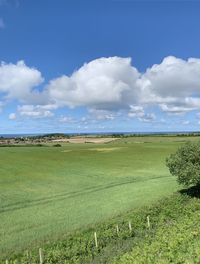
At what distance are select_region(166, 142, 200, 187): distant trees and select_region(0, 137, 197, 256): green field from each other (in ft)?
10.4

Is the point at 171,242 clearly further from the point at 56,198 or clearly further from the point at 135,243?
the point at 56,198

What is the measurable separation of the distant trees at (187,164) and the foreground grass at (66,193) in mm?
3297

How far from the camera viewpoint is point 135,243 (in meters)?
26.4

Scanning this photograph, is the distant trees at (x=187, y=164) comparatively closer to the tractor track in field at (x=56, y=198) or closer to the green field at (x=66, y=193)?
the green field at (x=66, y=193)

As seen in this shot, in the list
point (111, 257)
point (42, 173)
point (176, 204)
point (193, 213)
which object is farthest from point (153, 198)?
point (42, 173)

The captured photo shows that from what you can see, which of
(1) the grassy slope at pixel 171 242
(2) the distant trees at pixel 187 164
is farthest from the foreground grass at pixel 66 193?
(1) the grassy slope at pixel 171 242

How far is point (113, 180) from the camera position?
5753 centimetres

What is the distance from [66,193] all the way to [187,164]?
15291 mm

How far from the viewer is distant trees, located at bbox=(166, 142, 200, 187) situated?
44.8 metres

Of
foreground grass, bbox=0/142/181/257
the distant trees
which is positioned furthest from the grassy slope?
the distant trees

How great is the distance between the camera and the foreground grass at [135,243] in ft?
72.1

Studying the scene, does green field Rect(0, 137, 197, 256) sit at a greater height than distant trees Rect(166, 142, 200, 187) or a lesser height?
lesser

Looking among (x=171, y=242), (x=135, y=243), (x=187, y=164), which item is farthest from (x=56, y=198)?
(x=171, y=242)

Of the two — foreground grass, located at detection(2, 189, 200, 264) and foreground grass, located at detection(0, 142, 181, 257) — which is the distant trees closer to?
foreground grass, located at detection(0, 142, 181, 257)
